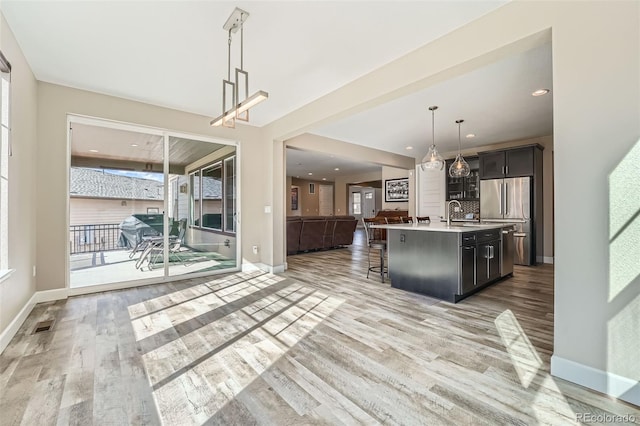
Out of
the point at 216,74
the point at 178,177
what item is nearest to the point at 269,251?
the point at 178,177

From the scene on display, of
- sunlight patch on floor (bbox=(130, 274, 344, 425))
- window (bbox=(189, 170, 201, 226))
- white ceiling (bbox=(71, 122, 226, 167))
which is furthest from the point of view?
window (bbox=(189, 170, 201, 226))

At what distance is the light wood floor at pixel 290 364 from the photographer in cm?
156

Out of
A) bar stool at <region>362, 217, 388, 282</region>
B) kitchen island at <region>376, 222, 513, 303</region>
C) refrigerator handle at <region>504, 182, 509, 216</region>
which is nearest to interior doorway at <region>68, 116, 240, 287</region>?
bar stool at <region>362, 217, 388, 282</region>

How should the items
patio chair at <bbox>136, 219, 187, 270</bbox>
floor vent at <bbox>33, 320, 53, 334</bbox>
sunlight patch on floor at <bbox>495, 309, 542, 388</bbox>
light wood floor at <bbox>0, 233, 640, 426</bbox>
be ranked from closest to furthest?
light wood floor at <bbox>0, 233, 640, 426</bbox>
sunlight patch on floor at <bbox>495, 309, 542, 388</bbox>
floor vent at <bbox>33, 320, 53, 334</bbox>
patio chair at <bbox>136, 219, 187, 270</bbox>

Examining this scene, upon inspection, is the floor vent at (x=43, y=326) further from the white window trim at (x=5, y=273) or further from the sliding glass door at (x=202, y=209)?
the sliding glass door at (x=202, y=209)

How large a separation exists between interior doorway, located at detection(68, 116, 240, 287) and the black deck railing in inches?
0.4

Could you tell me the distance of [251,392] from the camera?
173 cm

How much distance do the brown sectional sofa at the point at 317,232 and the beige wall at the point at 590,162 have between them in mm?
5593

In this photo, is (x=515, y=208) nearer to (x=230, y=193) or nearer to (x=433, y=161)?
(x=433, y=161)

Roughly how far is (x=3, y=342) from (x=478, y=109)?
5.94 m

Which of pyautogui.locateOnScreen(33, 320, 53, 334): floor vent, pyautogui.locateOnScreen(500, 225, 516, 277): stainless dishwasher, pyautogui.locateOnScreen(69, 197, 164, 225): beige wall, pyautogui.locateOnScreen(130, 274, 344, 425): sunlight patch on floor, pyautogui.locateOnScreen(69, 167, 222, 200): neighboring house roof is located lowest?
pyautogui.locateOnScreen(130, 274, 344, 425): sunlight patch on floor

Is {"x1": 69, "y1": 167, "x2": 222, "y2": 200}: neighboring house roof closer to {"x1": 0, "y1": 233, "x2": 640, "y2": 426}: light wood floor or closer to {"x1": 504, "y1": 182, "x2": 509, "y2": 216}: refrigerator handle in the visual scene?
{"x1": 0, "y1": 233, "x2": 640, "y2": 426}: light wood floor

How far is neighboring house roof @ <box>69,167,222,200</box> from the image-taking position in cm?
376

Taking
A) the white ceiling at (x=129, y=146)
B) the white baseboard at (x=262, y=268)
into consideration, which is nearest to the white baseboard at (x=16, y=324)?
the white ceiling at (x=129, y=146)
